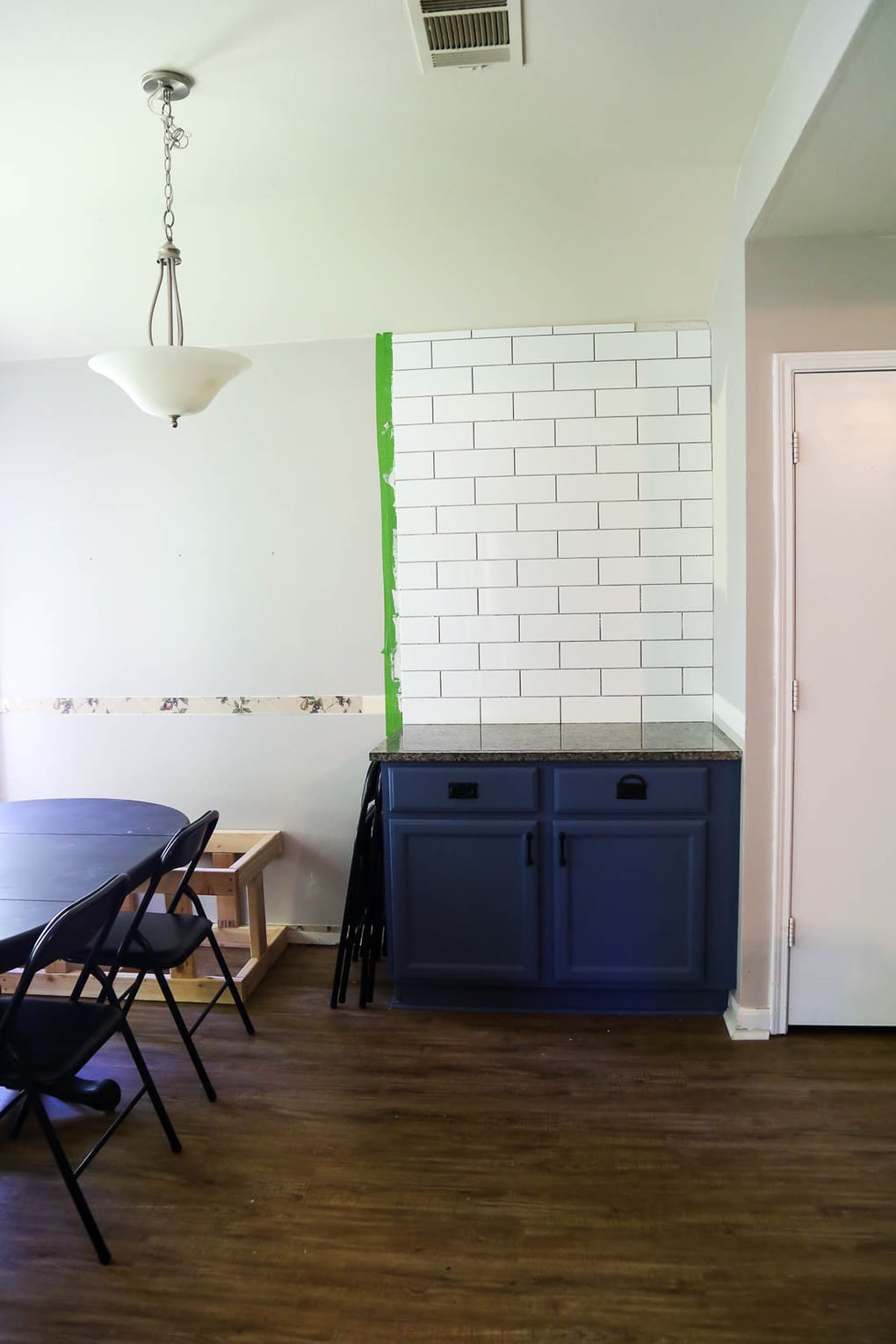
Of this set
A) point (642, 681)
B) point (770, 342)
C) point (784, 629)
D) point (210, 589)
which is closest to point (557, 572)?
point (642, 681)

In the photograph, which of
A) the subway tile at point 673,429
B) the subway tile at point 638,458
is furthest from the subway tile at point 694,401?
the subway tile at point 638,458

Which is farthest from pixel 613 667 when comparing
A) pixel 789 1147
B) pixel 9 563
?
pixel 9 563

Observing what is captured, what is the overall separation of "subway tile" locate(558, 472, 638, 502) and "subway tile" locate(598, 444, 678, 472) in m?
0.03

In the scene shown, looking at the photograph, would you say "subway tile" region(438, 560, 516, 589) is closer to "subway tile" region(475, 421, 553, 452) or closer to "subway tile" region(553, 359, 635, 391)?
"subway tile" region(475, 421, 553, 452)

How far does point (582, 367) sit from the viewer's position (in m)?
3.04

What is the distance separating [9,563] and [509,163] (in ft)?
8.10

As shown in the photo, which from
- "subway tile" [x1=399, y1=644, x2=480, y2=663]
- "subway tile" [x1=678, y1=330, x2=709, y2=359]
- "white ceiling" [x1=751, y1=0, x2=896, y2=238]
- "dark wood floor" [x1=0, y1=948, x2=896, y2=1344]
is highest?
"white ceiling" [x1=751, y1=0, x2=896, y2=238]

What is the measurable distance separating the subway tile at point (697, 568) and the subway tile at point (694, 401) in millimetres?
523

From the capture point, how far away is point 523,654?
10.3 feet

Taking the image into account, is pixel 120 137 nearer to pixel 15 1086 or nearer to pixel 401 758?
pixel 401 758

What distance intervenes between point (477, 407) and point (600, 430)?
466 mm

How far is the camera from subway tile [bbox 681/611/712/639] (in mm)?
3055

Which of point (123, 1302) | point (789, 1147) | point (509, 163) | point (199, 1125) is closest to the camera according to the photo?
point (123, 1302)

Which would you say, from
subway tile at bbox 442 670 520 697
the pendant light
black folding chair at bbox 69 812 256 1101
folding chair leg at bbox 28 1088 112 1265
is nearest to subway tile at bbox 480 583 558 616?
subway tile at bbox 442 670 520 697
